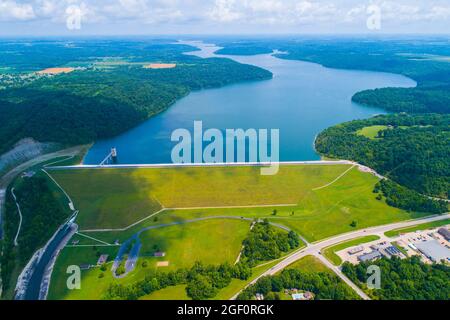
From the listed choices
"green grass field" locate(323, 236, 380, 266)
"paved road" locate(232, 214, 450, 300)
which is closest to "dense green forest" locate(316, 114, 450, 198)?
"paved road" locate(232, 214, 450, 300)

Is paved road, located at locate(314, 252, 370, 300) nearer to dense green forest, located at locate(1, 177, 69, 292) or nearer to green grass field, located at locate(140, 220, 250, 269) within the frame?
green grass field, located at locate(140, 220, 250, 269)

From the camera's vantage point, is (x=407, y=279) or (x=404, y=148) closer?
(x=407, y=279)

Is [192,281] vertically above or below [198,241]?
below

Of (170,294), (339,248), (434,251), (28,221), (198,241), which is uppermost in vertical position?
(28,221)

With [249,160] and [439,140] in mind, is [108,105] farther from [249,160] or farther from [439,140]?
[439,140]

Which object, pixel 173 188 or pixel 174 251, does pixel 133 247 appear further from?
pixel 173 188

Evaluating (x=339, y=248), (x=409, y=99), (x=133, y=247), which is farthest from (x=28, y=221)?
(x=409, y=99)
